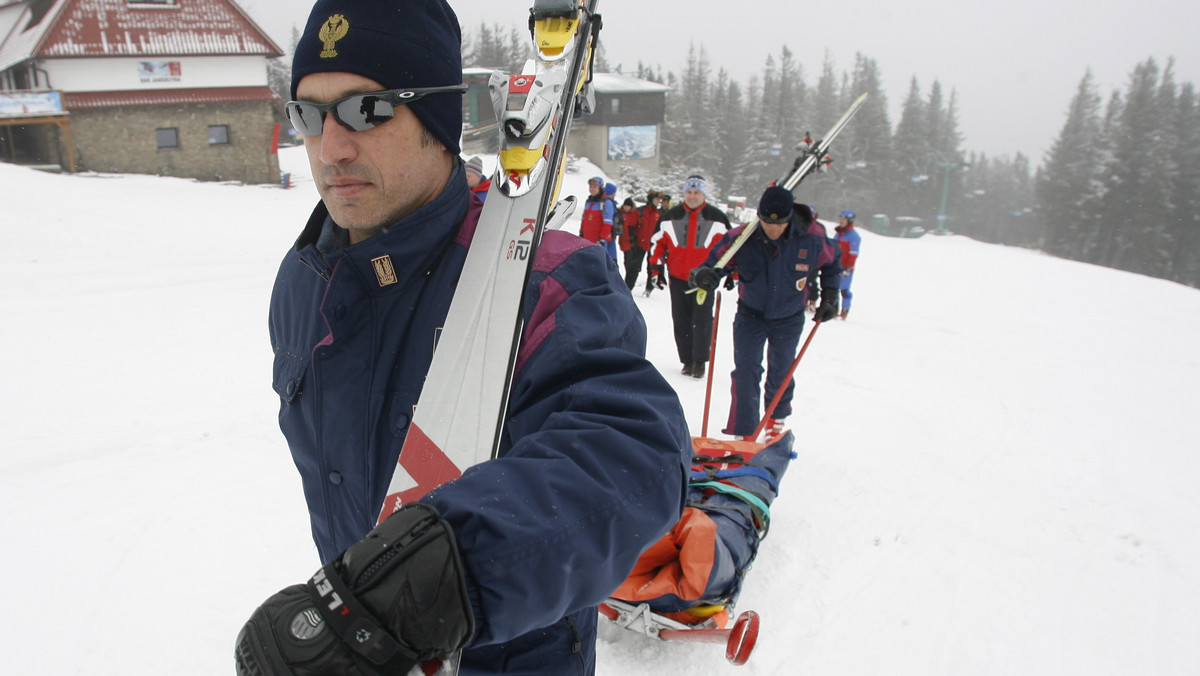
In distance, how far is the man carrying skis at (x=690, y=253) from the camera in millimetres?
7125

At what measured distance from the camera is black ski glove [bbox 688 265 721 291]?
5.55 meters

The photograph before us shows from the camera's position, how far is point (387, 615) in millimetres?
776

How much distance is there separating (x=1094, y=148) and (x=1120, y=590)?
59218 mm

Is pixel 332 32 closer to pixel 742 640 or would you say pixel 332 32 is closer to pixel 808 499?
pixel 742 640

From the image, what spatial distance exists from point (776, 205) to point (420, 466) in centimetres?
442

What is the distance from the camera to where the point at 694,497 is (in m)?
3.56

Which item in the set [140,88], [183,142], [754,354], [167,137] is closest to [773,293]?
[754,354]

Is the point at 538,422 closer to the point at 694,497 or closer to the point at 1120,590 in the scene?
the point at 694,497

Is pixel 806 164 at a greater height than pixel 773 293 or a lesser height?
greater

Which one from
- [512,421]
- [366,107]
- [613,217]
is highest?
[366,107]

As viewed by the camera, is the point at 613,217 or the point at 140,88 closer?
the point at 613,217

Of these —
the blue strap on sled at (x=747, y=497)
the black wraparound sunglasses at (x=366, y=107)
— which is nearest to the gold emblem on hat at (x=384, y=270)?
the black wraparound sunglasses at (x=366, y=107)

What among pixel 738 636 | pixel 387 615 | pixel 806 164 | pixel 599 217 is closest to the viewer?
pixel 387 615

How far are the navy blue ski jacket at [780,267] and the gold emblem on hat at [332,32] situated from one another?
4.41 metres
